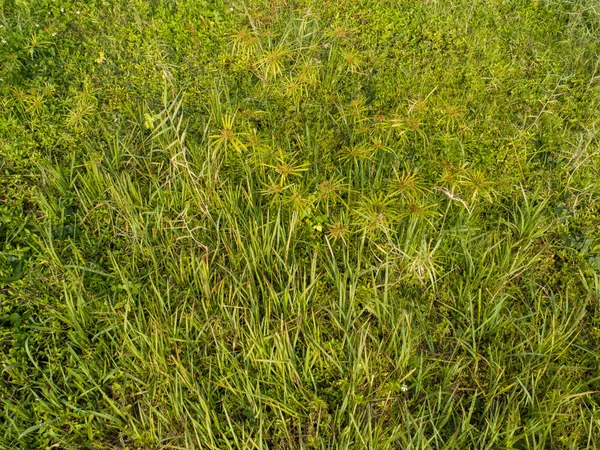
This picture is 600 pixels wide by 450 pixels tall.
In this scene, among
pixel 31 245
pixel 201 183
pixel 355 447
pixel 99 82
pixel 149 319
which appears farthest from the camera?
pixel 99 82

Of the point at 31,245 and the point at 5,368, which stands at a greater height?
the point at 31,245

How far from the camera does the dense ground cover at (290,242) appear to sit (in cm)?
202

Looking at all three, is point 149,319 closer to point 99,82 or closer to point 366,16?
point 99,82

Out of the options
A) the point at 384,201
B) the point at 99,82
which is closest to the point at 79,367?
the point at 384,201

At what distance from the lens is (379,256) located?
7.95 feet

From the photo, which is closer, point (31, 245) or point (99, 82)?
point (31, 245)

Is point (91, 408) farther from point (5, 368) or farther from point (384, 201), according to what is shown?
point (384, 201)

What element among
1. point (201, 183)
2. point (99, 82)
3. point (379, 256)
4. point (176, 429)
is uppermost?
point (99, 82)

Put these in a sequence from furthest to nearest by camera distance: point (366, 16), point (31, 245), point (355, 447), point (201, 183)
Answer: point (366, 16), point (201, 183), point (31, 245), point (355, 447)

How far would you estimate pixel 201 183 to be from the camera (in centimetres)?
258

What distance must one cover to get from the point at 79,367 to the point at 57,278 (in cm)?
45

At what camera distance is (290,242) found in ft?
7.89

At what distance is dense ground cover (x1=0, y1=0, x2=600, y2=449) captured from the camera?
202 centimetres

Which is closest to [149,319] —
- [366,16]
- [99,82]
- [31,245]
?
[31,245]
